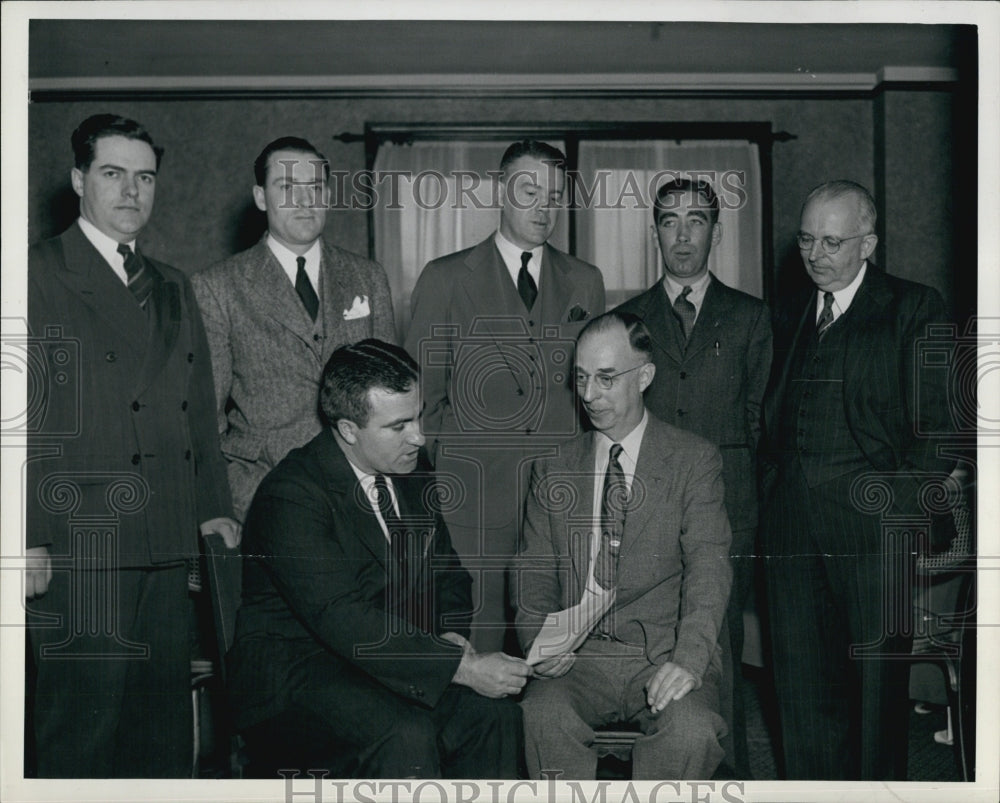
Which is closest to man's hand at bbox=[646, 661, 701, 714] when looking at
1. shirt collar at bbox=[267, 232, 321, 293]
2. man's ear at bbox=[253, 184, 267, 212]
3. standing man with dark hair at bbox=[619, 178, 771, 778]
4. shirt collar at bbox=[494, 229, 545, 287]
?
standing man with dark hair at bbox=[619, 178, 771, 778]

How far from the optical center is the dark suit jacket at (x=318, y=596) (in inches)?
105

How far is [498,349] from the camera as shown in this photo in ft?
10.4

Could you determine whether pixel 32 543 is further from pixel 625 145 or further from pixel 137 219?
pixel 625 145

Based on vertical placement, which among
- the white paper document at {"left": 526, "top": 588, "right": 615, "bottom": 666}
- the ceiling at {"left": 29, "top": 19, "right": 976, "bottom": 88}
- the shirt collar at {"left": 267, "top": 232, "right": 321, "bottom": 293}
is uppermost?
the ceiling at {"left": 29, "top": 19, "right": 976, "bottom": 88}

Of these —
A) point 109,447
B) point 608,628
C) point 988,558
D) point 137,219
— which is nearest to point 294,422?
point 109,447

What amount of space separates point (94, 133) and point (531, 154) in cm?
124

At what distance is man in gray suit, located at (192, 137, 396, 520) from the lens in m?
3.10

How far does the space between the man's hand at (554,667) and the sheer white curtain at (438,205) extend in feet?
3.67

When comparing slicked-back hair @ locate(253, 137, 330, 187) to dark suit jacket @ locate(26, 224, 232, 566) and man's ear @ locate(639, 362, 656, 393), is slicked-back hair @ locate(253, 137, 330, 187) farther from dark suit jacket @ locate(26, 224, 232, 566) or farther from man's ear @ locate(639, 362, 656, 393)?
man's ear @ locate(639, 362, 656, 393)

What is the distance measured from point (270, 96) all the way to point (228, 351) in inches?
45.1

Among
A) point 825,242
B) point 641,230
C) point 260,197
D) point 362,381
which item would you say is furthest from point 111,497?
point 825,242

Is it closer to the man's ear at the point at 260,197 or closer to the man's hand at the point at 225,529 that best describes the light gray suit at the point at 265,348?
the man's hand at the point at 225,529

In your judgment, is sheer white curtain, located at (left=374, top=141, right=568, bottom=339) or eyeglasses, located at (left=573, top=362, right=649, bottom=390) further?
sheer white curtain, located at (left=374, top=141, right=568, bottom=339)

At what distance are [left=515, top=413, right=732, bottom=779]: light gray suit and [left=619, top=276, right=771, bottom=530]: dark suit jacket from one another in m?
0.21
